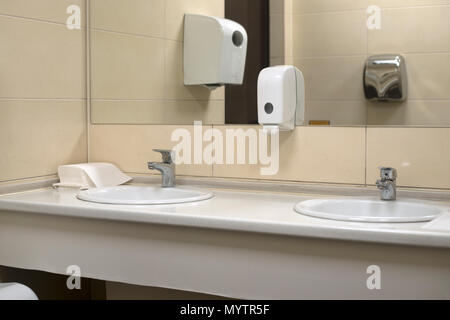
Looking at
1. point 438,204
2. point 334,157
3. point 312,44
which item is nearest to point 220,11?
point 312,44

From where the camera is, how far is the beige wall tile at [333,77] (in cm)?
183

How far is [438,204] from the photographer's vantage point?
5.46ft

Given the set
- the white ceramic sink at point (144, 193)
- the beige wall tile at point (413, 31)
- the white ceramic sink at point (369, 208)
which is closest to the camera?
the white ceramic sink at point (369, 208)

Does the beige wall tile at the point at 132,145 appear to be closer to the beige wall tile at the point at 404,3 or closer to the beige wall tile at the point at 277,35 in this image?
the beige wall tile at the point at 277,35

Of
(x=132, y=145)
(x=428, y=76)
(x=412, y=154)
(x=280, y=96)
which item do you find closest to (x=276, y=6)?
(x=280, y=96)

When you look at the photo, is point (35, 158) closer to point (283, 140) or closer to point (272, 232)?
point (283, 140)

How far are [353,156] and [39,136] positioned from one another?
1.08 metres

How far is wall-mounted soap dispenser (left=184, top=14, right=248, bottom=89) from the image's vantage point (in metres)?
2.03

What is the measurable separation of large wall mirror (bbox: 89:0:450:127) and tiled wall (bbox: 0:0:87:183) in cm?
9

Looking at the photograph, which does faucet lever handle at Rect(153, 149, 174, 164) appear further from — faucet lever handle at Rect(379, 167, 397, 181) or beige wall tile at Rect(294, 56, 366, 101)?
faucet lever handle at Rect(379, 167, 397, 181)

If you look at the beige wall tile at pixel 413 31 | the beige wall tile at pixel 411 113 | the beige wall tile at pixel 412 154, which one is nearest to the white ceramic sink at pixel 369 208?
the beige wall tile at pixel 412 154

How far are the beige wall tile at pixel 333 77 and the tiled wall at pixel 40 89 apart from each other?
87cm

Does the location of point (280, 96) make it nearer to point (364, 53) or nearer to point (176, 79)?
point (364, 53)

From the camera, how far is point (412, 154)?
1772 millimetres
